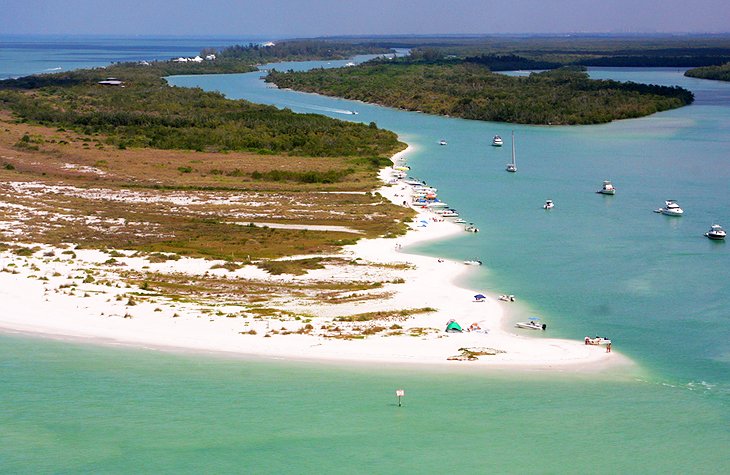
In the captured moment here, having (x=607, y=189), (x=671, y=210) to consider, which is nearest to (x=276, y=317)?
(x=671, y=210)

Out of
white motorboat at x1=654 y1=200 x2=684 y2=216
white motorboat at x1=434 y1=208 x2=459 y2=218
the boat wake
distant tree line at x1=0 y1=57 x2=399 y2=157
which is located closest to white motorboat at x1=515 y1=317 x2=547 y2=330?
white motorboat at x1=434 y1=208 x2=459 y2=218

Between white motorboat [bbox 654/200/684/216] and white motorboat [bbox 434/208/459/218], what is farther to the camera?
white motorboat [bbox 654/200/684/216]

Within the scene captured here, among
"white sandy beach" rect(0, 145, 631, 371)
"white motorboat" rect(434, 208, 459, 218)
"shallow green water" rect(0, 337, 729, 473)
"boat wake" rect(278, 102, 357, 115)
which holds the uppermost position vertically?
"boat wake" rect(278, 102, 357, 115)

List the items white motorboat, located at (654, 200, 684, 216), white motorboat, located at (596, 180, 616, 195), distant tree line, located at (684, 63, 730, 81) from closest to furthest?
white motorboat, located at (654, 200, 684, 216) → white motorboat, located at (596, 180, 616, 195) → distant tree line, located at (684, 63, 730, 81)

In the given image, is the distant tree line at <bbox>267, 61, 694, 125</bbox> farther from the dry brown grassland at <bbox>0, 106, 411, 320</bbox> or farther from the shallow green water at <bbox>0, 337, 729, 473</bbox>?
the shallow green water at <bbox>0, 337, 729, 473</bbox>

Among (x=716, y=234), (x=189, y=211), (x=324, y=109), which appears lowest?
(x=716, y=234)

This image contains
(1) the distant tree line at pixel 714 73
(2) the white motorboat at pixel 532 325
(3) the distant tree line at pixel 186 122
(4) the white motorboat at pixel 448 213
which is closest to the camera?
(2) the white motorboat at pixel 532 325

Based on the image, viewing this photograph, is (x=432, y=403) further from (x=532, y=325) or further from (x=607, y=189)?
(x=607, y=189)

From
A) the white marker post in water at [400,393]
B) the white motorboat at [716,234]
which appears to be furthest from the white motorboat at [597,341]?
the white motorboat at [716,234]

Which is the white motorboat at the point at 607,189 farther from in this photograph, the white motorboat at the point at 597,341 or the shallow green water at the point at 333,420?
the shallow green water at the point at 333,420
